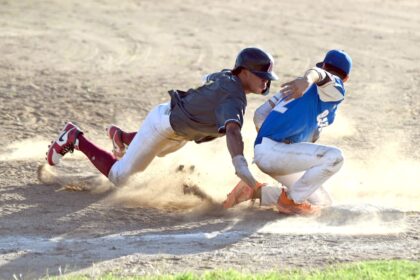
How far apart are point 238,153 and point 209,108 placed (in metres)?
0.70

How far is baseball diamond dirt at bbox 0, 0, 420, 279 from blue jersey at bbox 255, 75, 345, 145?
0.67 meters

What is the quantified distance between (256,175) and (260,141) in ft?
5.47

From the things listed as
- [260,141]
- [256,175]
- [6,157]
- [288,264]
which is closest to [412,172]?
[256,175]

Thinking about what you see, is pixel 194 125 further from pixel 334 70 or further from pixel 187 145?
pixel 187 145

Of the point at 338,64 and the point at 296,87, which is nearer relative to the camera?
the point at 296,87

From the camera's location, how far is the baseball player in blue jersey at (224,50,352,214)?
802cm

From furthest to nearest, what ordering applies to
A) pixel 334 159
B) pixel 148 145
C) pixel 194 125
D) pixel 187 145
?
1. pixel 187 145
2. pixel 148 145
3. pixel 194 125
4. pixel 334 159

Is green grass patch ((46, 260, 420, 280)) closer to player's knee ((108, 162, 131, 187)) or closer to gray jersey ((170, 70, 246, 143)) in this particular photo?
gray jersey ((170, 70, 246, 143))

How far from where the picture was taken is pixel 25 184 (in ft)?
30.9

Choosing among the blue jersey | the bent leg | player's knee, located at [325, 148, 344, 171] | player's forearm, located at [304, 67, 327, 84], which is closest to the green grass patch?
player's knee, located at [325, 148, 344, 171]

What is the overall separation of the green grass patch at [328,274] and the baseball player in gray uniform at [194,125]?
118cm

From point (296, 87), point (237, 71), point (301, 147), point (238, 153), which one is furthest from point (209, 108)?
point (296, 87)

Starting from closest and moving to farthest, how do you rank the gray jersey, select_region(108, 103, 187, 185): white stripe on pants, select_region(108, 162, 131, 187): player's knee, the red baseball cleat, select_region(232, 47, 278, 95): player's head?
1. the gray jersey
2. select_region(232, 47, 278, 95): player's head
3. select_region(108, 103, 187, 185): white stripe on pants
4. select_region(108, 162, 131, 187): player's knee
5. the red baseball cleat

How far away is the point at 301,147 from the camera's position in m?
8.15
